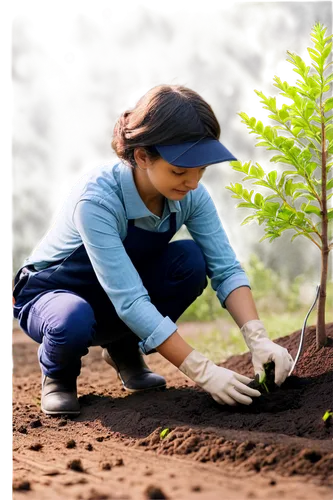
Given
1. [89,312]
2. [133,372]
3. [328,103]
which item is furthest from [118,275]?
[328,103]

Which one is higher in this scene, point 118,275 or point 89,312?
point 118,275

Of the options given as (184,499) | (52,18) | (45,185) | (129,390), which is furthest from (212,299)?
(184,499)

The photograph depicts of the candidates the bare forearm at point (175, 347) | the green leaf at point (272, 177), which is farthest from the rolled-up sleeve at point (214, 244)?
the bare forearm at point (175, 347)

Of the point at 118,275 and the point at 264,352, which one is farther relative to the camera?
the point at 264,352

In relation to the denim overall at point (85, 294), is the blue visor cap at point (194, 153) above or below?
above

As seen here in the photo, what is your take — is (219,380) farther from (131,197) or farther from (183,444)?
(131,197)

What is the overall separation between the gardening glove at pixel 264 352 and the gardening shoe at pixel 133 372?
2.18 feet

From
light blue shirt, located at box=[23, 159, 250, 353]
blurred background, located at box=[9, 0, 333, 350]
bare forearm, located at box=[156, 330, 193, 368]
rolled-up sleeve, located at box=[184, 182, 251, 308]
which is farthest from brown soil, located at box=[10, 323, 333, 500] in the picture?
blurred background, located at box=[9, 0, 333, 350]

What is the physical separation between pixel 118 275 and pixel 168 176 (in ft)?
1.45

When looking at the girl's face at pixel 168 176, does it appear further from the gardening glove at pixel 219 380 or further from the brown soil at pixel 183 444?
the brown soil at pixel 183 444

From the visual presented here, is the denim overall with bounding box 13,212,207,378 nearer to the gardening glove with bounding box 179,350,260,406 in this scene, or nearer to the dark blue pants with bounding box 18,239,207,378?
the dark blue pants with bounding box 18,239,207,378

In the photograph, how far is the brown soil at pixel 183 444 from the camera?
1.60 m

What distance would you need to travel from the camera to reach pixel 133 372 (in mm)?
3150

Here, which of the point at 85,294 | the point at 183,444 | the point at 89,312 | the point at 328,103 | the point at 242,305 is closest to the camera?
the point at 183,444
